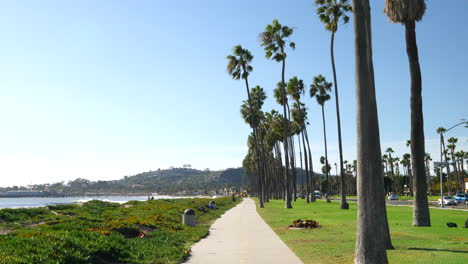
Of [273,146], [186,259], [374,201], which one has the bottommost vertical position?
[186,259]

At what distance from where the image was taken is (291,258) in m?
13.2

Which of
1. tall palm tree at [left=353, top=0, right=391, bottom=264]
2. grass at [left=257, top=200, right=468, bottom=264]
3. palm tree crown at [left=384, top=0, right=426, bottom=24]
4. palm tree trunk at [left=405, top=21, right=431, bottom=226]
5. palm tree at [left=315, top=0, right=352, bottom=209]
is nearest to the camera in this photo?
tall palm tree at [left=353, top=0, right=391, bottom=264]

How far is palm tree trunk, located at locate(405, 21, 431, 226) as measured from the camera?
72.1 ft

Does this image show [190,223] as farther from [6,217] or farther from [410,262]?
[410,262]

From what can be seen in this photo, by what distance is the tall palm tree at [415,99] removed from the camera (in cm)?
2202

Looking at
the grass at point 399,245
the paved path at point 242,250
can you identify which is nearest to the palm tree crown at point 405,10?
the grass at point 399,245

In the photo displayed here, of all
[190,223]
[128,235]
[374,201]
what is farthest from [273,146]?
[374,201]

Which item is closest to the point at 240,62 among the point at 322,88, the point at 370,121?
the point at 322,88

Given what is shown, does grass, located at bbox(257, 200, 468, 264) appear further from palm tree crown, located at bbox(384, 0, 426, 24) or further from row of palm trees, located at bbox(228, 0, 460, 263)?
palm tree crown, located at bbox(384, 0, 426, 24)

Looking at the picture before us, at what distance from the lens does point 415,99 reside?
75.0 feet

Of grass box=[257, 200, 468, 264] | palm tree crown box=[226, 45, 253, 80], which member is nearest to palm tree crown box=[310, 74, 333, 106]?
palm tree crown box=[226, 45, 253, 80]

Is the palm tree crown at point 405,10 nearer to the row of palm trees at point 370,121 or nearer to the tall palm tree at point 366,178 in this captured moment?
the row of palm trees at point 370,121

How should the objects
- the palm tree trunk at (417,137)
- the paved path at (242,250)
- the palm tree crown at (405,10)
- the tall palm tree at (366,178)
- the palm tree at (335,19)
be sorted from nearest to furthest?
the tall palm tree at (366,178), the paved path at (242,250), the palm tree trunk at (417,137), the palm tree crown at (405,10), the palm tree at (335,19)

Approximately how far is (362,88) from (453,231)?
462 inches
